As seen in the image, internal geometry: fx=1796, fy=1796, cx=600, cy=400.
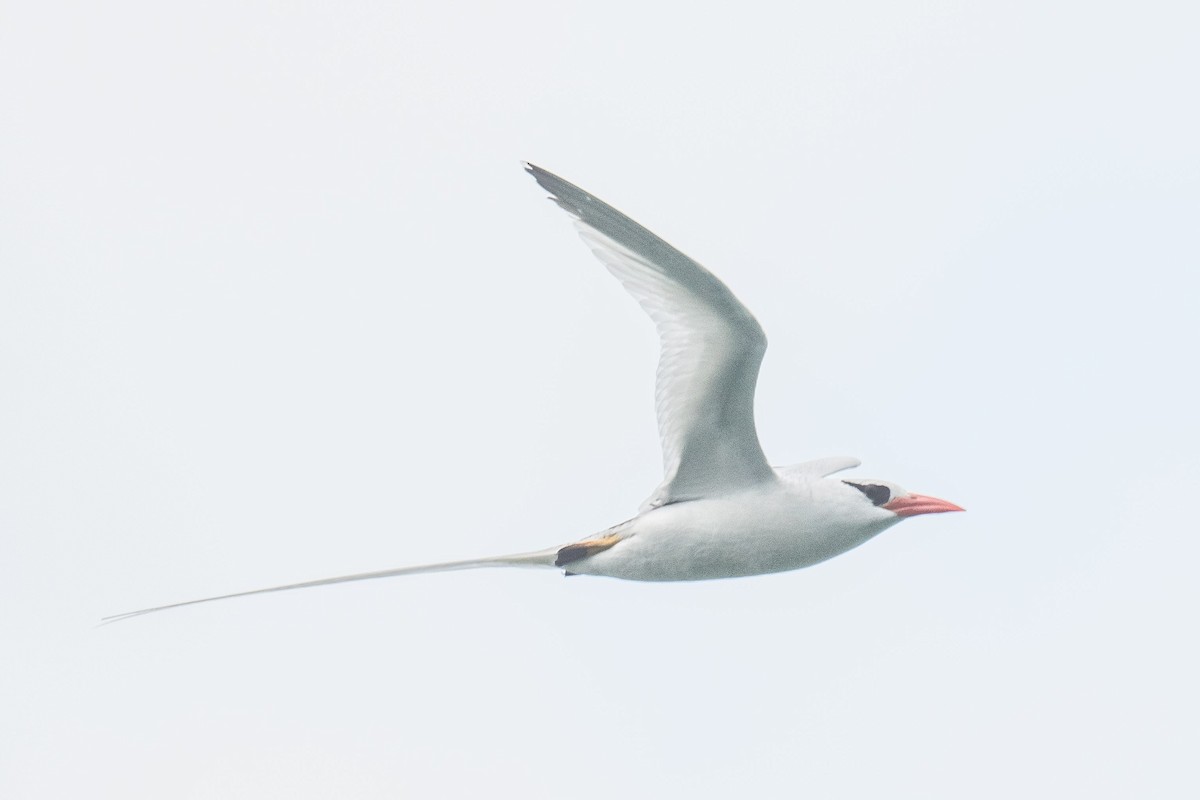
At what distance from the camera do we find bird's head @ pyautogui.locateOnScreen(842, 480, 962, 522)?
1359 cm

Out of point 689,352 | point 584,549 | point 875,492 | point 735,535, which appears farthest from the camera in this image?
point 875,492

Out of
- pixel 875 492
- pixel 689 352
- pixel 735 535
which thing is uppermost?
pixel 689 352

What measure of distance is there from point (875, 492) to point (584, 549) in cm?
225

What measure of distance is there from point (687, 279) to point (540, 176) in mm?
1236

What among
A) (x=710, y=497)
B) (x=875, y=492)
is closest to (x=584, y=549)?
(x=710, y=497)

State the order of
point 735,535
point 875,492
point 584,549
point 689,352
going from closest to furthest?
point 689,352 → point 735,535 → point 584,549 → point 875,492

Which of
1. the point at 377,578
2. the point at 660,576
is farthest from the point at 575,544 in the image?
the point at 377,578

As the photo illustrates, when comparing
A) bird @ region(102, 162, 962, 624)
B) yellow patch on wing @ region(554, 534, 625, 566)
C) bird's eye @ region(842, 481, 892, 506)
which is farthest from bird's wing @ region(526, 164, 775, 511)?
bird's eye @ region(842, 481, 892, 506)

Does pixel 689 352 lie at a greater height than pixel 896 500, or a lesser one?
→ greater

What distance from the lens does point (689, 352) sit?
42.2 ft

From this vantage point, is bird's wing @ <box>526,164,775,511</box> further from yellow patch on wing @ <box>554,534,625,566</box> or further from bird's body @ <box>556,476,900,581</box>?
yellow patch on wing @ <box>554,534,625,566</box>

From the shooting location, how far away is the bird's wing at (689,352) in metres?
12.2

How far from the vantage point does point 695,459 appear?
43.7 feet

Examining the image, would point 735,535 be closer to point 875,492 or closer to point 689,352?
point 875,492
